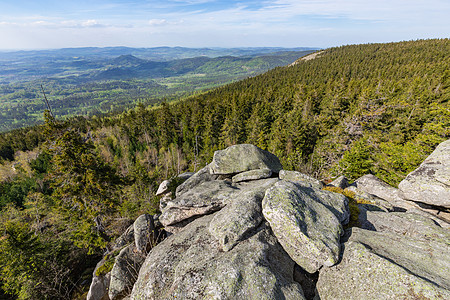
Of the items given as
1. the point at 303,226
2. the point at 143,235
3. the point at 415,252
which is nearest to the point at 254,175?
the point at 303,226

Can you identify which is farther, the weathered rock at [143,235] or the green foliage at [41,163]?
the green foliage at [41,163]

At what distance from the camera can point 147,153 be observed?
238ft

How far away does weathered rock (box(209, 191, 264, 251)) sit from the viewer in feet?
28.2

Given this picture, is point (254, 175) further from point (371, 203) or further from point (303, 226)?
point (371, 203)

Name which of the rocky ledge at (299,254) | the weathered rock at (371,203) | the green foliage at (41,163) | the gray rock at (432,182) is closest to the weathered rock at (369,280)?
the rocky ledge at (299,254)

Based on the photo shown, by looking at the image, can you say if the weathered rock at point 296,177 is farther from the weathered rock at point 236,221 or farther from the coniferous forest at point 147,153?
the coniferous forest at point 147,153

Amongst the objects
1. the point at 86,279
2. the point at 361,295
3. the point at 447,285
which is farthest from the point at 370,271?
the point at 86,279

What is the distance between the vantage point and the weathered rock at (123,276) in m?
12.3

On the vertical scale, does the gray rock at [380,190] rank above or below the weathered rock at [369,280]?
below

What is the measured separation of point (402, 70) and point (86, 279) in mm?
116044

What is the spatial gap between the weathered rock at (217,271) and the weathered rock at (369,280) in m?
1.39

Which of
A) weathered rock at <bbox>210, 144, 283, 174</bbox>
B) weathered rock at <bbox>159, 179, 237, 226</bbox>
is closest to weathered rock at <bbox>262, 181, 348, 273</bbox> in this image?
weathered rock at <bbox>159, 179, 237, 226</bbox>

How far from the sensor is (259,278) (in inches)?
272

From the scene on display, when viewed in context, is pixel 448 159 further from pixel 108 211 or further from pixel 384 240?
pixel 108 211
